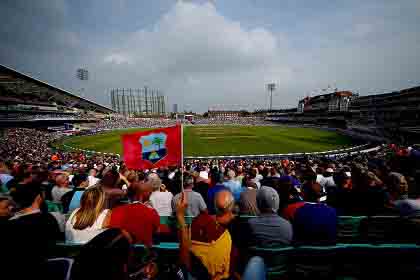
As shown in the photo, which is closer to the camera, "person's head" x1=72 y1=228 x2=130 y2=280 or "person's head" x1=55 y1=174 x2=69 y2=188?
"person's head" x1=72 y1=228 x2=130 y2=280

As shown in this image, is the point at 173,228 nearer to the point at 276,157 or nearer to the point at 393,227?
the point at 393,227

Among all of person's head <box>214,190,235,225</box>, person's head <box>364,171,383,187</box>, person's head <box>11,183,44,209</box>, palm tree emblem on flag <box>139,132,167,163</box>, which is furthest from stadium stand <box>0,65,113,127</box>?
person's head <box>364,171,383,187</box>

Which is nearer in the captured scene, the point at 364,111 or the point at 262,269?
the point at 262,269

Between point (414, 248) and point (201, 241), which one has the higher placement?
point (201, 241)

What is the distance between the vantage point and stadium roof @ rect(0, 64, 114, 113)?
135 feet

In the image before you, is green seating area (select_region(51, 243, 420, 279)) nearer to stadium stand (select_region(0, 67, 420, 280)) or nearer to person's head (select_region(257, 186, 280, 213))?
stadium stand (select_region(0, 67, 420, 280))

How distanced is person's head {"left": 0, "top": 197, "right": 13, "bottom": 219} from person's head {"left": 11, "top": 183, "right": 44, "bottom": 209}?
14 cm

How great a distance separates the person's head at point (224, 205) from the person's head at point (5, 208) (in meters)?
3.15

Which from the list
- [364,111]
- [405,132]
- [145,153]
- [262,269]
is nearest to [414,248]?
[262,269]

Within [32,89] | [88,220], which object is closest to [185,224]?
[88,220]

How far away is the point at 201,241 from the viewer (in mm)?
2258

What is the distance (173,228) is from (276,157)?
26024 millimetres

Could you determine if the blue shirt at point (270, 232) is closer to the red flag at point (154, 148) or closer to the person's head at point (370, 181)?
the red flag at point (154, 148)

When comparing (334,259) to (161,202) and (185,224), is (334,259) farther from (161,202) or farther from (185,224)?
(161,202)
